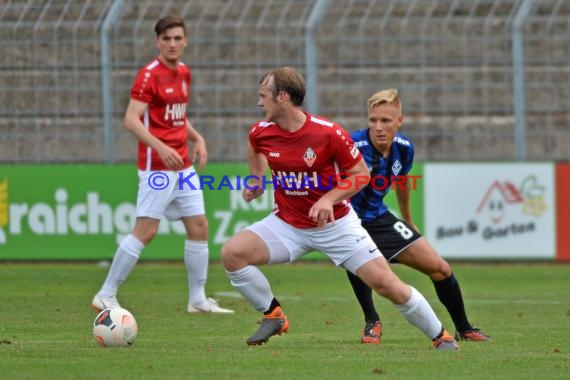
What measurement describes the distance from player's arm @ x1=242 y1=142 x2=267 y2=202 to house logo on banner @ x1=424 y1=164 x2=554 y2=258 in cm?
816

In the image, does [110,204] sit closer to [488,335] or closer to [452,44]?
[452,44]

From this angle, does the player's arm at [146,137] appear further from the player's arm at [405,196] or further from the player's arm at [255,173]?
the player's arm at [255,173]

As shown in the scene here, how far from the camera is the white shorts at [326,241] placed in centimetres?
808

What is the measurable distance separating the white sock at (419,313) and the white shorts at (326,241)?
333mm

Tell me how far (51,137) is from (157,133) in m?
6.48

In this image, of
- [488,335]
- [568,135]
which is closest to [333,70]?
[568,135]

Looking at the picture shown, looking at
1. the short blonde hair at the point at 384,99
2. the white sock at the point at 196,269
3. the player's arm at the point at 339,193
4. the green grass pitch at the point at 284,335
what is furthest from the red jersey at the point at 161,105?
the player's arm at the point at 339,193

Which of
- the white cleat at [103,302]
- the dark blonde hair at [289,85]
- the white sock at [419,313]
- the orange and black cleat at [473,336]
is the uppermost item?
the dark blonde hair at [289,85]

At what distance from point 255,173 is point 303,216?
47cm

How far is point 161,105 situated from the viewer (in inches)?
433

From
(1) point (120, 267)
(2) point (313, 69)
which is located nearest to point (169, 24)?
(1) point (120, 267)

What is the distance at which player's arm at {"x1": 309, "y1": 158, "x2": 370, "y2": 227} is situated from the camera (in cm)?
779

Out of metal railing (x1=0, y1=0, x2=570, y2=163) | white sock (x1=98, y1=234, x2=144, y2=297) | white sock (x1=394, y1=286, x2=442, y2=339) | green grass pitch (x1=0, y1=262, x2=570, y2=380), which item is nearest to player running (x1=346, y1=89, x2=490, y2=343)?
green grass pitch (x1=0, y1=262, x2=570, y2=380)

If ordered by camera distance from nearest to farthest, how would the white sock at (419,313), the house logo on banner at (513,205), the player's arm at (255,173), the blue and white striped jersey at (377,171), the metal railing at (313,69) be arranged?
1. the white sock at (419,313)
2. the player's arm at (255,173)
3. the blue and white striped jersey at (377,171)
4. the house logo on banner at (513,205)
5. the metal railing at (313,69)
